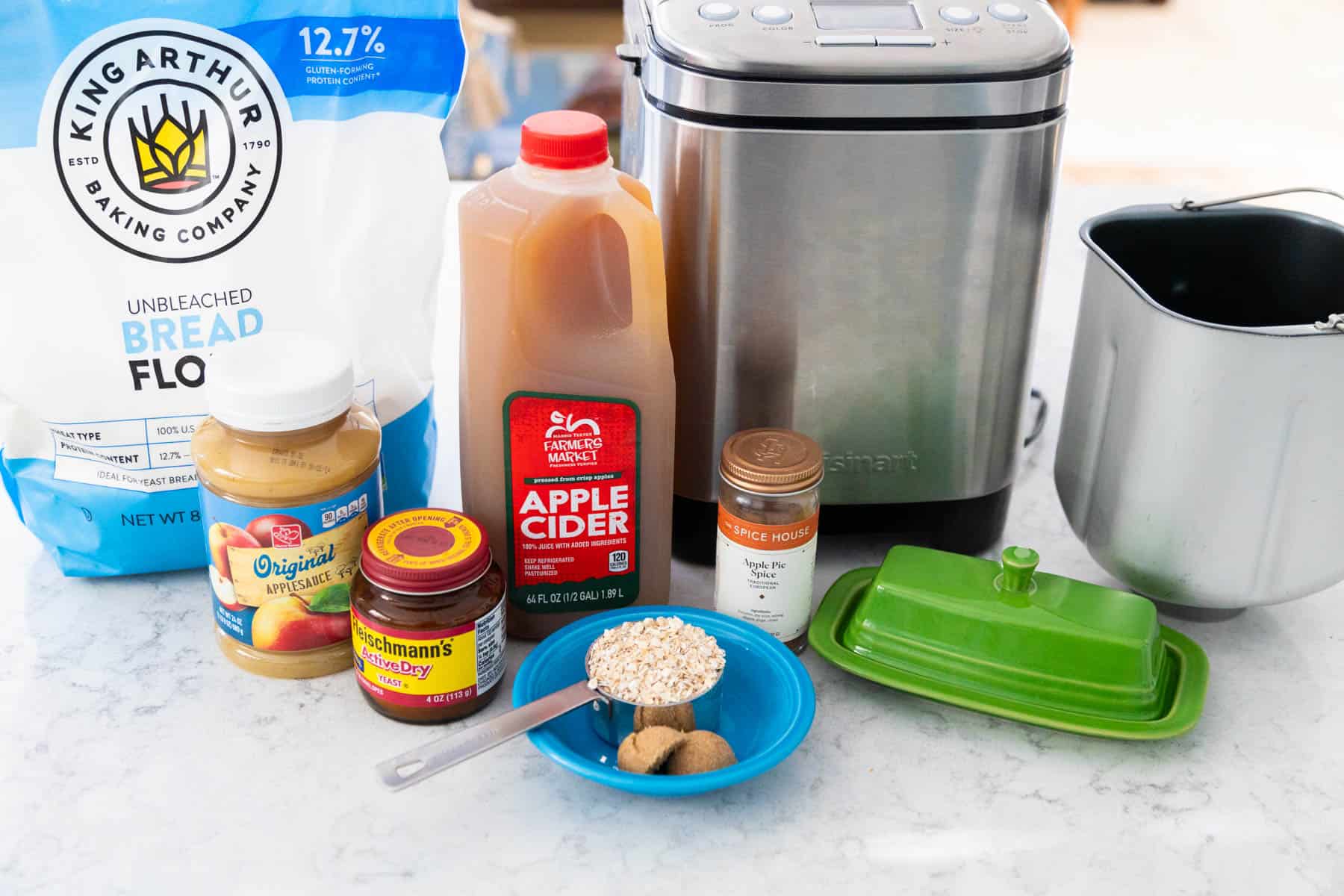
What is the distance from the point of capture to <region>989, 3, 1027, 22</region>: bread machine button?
0.82 metres

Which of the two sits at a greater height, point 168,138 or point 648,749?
point 168,138

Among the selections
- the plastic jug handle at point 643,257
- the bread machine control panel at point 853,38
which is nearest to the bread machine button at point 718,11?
the bread machine control panel at point 853,38

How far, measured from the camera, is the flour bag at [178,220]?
2.56ft

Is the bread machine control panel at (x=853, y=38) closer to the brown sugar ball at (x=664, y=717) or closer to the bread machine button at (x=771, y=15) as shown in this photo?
the bread machine button at (x=771, y=15)

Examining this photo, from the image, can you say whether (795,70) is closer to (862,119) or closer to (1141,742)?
(862,119)

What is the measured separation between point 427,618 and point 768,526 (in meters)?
0.21

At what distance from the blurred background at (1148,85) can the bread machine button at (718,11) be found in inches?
35.5

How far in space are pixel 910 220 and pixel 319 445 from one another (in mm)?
380

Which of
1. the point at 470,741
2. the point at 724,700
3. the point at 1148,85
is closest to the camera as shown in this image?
the point at 470,741

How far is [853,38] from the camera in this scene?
79cm

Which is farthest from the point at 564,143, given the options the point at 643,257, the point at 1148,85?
the point at 1148,85

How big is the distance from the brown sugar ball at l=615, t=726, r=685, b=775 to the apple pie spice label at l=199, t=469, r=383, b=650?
21 centimetres

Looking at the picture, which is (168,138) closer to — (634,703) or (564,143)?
(564,143)

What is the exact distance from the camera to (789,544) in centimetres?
81
